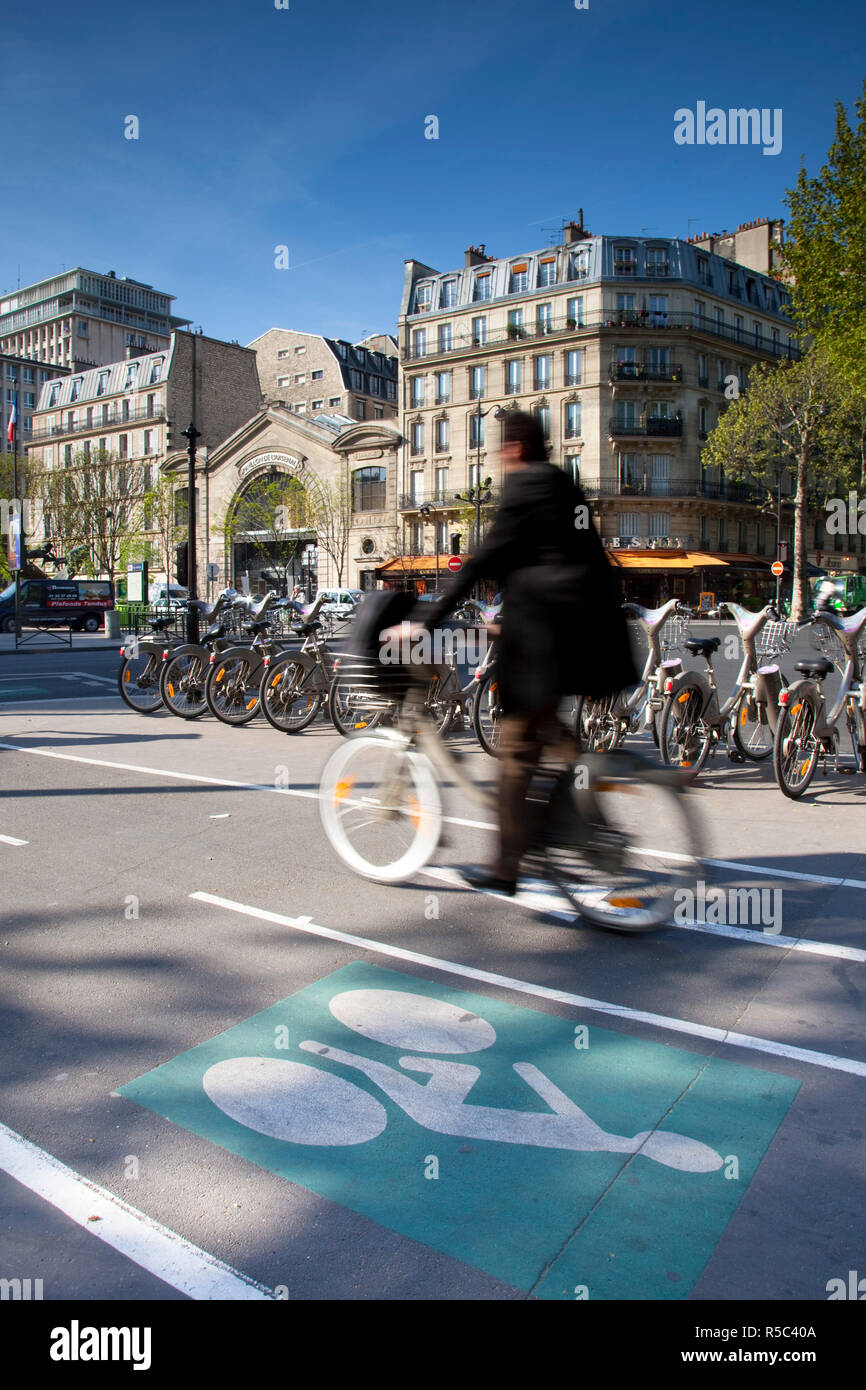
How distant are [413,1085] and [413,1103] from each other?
0.32ft

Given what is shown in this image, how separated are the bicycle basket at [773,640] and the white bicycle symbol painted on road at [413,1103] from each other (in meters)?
4.74

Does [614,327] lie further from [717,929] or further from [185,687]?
[717,929]

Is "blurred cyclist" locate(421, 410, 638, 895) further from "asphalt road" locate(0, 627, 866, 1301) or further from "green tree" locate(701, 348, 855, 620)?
"green tree" locate(701, 348, 855, 620)

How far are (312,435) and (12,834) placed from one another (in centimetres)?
5511

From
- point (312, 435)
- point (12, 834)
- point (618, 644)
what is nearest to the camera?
point (618, 644)

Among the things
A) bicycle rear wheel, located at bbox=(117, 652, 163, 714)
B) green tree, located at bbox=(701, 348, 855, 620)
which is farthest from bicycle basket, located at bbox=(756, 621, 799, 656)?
green tree, located at bbox=(701, 348, 855, 620)

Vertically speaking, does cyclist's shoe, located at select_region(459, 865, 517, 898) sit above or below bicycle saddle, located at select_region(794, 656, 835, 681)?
below

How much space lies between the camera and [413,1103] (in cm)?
273

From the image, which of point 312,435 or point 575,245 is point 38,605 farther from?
point 575,245

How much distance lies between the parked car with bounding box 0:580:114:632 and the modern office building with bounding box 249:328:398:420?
35090 mm

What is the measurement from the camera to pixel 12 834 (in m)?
5.70

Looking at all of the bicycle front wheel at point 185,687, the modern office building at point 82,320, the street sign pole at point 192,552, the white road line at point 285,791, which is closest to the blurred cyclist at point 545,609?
the white road line at point 285,791

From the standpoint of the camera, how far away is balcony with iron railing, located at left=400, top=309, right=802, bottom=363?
4784 centimetres
